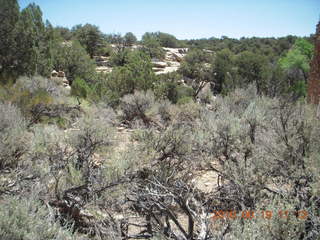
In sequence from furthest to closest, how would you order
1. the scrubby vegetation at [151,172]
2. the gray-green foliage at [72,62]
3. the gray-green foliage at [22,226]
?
the gray-green foliage at [72,62]
the scrubby vegetation at [151,172]
the gray-green foliage at [22,226]

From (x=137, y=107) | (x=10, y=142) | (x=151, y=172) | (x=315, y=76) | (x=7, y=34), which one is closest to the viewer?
(x=10, y=142)

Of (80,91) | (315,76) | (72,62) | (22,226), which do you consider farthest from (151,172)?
(72,62)

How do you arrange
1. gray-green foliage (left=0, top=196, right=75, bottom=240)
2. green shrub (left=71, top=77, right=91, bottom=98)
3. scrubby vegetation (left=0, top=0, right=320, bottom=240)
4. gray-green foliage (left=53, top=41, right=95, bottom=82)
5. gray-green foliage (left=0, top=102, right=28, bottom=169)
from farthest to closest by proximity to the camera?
gray-green foliage (left=53, top=41, right=95, bottom=82) < green shrub (left=71, top=77, right=91, bottom=98) < gray-green foliage (left=0, top=102, right=28, bottom=169) < scrubby vegetation (left=0, top=0, right=320, bottom=240) < gray-green foliage (left=0, top=196, right=75, bottom=240)

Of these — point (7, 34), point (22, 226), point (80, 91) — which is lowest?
point (80, 91)

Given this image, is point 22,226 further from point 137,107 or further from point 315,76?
point 137,107

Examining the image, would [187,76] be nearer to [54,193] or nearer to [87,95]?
[87,95]

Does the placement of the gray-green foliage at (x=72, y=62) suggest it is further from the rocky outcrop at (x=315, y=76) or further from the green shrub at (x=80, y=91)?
the rocky outcrop at (x=315, y=76)

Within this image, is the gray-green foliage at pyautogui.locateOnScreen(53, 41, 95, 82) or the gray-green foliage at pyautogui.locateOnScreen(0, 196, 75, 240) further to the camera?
the gray-green foliage at pyautogui.locateOnScreen(53, 41, 95, 82)

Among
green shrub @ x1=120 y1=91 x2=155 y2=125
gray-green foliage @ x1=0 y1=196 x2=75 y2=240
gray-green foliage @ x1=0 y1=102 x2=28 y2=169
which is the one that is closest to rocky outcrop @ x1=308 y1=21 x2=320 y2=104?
green shrub @ x1=120 y1=91 x2=155 y2=125

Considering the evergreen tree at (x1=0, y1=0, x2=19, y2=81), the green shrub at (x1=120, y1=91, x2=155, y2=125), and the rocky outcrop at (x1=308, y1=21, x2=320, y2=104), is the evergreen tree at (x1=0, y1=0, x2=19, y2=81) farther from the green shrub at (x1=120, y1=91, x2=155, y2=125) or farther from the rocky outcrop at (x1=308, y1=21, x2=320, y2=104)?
the rocky outcrop at (x1=308, y1=21, x2=320, y2=104)

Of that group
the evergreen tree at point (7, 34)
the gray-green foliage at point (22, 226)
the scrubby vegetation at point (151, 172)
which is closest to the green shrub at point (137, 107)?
the scrubby vegetation at point (151, 172)

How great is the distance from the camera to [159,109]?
11.4 meters

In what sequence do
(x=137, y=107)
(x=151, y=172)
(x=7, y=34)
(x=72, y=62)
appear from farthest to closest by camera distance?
(x=72, y=62) → (x=137, y=107) → (x=7, y=34) → (x=151, y=172)

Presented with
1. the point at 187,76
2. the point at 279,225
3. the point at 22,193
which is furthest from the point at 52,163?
the point at 187,76
